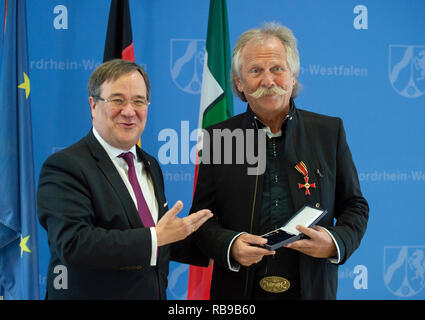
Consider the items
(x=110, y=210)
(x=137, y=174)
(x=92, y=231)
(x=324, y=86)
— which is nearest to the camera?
(x=92, y=231)

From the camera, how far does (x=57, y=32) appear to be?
130 inches

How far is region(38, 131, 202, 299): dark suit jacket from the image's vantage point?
1.45m

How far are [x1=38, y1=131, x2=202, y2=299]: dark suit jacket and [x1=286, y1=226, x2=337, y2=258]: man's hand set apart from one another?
62cm

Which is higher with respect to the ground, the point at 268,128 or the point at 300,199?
the point at 268,128

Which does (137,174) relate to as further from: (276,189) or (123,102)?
(276,189)

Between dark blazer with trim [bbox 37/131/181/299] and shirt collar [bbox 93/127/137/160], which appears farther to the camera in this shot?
shirt collar [bbox 93/127/137/160]

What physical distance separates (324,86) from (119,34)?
193 cm

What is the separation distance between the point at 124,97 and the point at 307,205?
96 cm

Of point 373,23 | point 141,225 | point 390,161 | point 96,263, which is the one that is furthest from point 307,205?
point 373,23

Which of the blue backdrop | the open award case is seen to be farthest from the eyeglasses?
the blue backdrop

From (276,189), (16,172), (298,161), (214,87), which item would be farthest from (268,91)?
(16,172)

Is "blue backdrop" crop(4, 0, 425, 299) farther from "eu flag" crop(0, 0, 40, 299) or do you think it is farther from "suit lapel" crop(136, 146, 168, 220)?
"suit lapel" crop(136, 146, 168, 220)

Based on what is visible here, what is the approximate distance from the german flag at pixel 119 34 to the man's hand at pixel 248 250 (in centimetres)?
187

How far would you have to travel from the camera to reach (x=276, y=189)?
1.78 m
